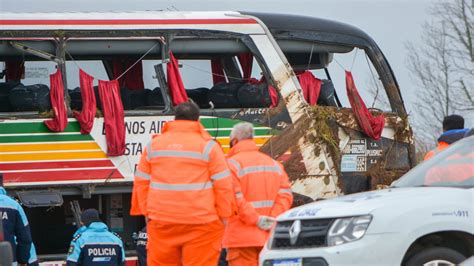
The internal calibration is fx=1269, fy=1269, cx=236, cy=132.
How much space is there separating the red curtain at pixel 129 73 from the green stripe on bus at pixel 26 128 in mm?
1234

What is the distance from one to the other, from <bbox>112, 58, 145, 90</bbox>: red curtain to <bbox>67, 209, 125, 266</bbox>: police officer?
2494 mm

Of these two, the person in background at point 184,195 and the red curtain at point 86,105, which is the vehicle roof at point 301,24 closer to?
the red curtain at point 86,105

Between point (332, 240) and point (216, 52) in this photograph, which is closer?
point (332, 240)

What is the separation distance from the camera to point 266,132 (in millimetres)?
15203

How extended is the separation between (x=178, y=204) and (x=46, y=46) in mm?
4532

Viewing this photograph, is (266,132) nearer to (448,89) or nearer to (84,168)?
(84,168)

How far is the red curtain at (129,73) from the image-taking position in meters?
15.5

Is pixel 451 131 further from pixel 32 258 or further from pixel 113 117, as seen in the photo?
pixel 32 258

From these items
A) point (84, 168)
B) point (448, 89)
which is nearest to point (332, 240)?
point (84, 168)

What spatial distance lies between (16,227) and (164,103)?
2.86m

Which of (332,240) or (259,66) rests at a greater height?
(259,66)

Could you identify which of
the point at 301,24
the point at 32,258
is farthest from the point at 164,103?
the point at 32,258

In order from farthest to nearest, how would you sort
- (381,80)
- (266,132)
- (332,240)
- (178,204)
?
(381,80) < (266,132) < (178,204) < (332,240)

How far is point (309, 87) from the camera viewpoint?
1581 centimetres
